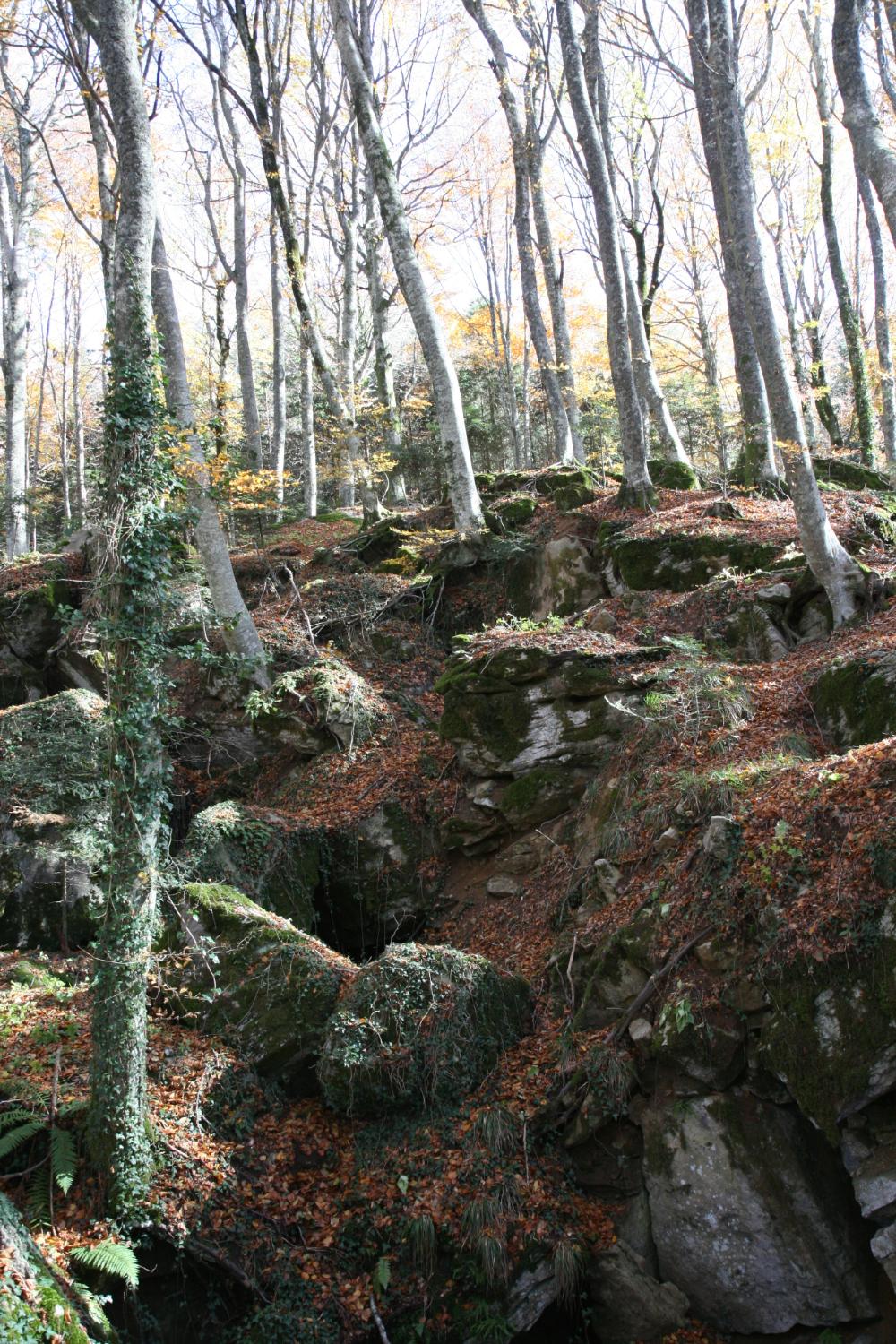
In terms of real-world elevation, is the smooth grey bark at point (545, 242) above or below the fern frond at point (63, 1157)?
above

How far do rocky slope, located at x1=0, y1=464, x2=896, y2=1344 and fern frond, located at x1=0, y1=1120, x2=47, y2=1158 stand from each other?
0.16m

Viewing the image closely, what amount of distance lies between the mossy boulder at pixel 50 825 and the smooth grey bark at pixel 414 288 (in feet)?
18.8

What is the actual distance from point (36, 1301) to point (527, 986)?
3645mm

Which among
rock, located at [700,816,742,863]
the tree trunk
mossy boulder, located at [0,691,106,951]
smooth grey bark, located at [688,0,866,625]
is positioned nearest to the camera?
rock, located at [700,816,742,863]

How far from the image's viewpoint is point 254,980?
20.9 ft

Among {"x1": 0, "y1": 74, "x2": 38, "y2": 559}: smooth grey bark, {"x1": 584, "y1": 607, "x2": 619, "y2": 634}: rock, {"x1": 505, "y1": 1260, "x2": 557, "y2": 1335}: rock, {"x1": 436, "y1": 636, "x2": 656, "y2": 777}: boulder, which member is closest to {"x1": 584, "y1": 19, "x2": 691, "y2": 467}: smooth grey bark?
{"x1": 584, "y1": 607, "x2": 619, "y2": 634}: rock

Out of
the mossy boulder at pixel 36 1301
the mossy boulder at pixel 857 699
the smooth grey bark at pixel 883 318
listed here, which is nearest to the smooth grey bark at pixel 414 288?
the mossy boulder at pixel 857 699

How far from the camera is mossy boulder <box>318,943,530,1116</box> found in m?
5.71

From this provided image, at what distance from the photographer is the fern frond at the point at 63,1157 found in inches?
186

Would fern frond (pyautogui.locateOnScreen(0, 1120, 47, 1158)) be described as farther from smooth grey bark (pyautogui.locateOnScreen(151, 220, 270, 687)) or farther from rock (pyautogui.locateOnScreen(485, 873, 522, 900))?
smooth grey bark (pyautogui.locateOnScreen(151, 220, 270, 687))

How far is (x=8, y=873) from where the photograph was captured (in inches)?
305

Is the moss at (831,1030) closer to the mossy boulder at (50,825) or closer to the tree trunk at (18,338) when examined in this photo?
the mossy boulder at (50,825)

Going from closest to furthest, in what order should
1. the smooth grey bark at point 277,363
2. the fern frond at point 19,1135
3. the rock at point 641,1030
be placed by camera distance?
the fern frond at point 19,1135, the rock at point 641,1030, the smooth grey bark at point 277,363

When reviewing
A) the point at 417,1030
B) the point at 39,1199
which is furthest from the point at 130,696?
the point at 417,1030
